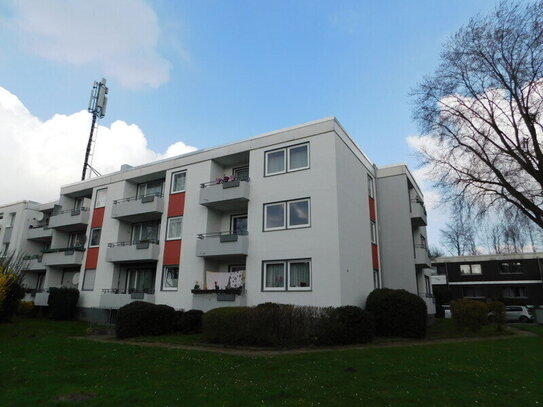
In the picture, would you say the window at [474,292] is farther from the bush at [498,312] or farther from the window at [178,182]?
the window at [178,182]

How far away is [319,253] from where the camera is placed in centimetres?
1791

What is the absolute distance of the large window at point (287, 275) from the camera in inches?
714

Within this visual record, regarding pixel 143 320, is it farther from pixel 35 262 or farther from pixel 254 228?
pixel 35 262

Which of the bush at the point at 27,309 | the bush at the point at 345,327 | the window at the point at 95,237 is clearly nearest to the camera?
the bush at the point at 345,327

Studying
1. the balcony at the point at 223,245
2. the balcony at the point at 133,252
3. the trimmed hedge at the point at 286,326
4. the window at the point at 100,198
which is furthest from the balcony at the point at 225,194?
the window at the point at 100,198

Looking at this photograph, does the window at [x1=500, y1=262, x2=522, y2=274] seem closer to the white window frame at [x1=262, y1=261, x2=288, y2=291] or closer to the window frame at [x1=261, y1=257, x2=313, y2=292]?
the window frame at [x1=261, y1=257, x2=313, y2=292]

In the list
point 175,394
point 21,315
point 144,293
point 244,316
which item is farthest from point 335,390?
point 21,315

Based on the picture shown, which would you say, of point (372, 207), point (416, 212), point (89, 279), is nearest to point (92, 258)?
point (89, 279)

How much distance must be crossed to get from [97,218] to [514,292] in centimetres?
4998

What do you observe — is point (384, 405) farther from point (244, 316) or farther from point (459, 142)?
point (459, 142)

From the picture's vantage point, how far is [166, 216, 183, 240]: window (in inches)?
926

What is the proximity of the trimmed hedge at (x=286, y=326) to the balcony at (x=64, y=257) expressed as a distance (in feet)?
58.1

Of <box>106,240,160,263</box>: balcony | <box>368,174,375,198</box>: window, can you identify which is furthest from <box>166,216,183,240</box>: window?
<box>368,174,375,198</box>: window

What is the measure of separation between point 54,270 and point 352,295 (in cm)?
2583
